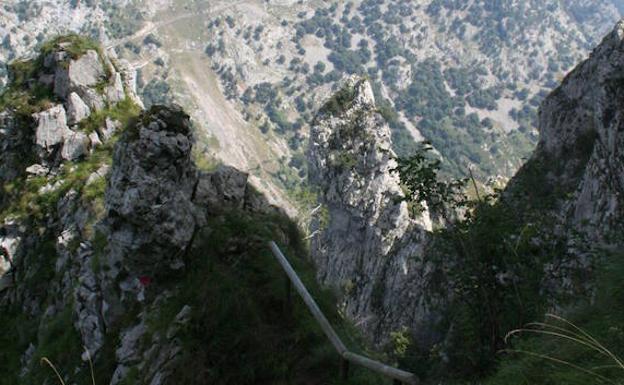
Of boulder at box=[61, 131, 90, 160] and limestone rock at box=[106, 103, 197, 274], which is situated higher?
limestone rock at box=[106, 103, 197, 274]

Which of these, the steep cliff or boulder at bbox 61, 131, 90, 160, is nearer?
the steep cliff

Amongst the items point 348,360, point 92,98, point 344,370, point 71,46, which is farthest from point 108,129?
point 348,360

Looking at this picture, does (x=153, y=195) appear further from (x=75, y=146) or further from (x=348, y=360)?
(x=75, y=146)

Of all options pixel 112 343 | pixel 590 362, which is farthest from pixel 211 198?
pixel 590 362

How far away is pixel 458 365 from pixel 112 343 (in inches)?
275

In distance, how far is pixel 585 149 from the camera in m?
36.5

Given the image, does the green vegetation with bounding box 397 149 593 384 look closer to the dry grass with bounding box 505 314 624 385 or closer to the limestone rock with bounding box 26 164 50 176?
the dry grass with bounding box 505 314 624 385

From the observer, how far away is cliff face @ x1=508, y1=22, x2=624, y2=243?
60.4 feet

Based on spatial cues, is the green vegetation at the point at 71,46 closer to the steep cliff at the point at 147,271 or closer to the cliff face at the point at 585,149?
the steep cliff at the point at 147,271

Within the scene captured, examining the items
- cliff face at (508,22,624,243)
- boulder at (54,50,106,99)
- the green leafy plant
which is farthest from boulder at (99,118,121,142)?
cliff face at (508,22,624,243)

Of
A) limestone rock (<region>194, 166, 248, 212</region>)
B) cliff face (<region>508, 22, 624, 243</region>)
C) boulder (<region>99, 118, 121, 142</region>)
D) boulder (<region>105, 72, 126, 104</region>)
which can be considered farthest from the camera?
boulder (<region>105, 72, 126, 104</region>)

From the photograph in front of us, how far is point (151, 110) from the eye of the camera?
40.2 feet

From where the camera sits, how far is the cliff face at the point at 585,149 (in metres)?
18.4

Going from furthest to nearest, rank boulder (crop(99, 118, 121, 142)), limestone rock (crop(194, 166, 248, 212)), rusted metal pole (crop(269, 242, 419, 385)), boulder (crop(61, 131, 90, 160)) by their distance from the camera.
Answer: boulder (crop(99, 118, 121, 142)) < boulder (crop(61, 131, 90, 160)) < limestone rock (crop(194, 166, 248, 212)) < rusted metal pole (crop(269, 242, 419, 385))
